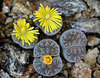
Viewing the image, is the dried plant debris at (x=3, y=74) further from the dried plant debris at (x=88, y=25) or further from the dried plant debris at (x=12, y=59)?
the dried plant debris at (x=88, y=25)

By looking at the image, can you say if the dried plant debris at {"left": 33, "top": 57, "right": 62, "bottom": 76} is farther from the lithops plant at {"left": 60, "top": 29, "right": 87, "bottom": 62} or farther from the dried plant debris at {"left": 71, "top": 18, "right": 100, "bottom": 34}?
the dried plant debris at {"left": 71, "top": 18, "right": 100, "bottom": 34}

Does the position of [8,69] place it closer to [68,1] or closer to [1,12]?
[1,12]

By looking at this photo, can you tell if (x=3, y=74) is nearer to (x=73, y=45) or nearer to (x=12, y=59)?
(x=12, y=59)

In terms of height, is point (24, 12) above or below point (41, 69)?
above

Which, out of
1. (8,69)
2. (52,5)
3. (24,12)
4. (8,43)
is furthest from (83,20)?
(8,69)

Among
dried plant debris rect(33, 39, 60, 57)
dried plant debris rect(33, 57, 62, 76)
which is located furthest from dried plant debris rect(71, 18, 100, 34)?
dried plant debris rect(33, 57, 62, 76)

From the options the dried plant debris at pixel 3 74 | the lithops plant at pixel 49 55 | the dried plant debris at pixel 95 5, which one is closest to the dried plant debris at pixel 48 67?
A: the lithops plant at pixel 49 55

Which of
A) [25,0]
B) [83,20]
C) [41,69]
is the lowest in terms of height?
[41,69]
